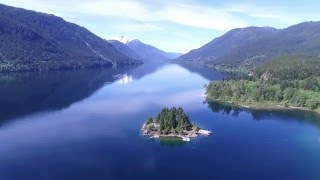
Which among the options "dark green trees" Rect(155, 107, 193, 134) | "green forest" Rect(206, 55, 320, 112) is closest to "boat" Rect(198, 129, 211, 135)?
"dark green trees" Rect(155, 107, 193, 134)

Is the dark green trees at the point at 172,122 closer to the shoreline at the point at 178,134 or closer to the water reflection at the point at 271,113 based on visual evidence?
the shoreline at the point at 178,134

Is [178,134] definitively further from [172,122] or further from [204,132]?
[204,132]

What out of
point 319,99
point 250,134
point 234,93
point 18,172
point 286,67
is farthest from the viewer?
point 286,67

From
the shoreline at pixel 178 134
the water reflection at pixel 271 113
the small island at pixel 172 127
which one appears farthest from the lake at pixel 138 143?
the small island at pixel 172 127

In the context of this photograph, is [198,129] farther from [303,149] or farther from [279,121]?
[279,121]

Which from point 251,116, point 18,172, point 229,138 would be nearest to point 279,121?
point 251,116

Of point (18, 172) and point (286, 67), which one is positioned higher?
point (286, 67)
